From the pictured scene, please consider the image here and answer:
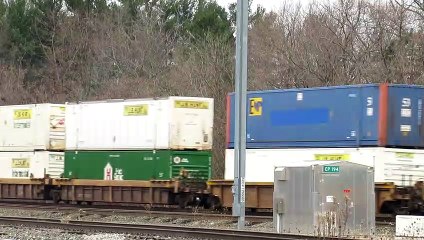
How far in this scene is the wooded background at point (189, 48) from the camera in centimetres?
3747

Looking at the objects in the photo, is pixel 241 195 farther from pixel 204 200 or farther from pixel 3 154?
pixel 3 154

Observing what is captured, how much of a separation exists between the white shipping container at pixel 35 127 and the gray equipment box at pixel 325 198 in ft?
43.8

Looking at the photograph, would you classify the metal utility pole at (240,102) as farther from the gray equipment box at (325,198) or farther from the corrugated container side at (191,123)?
the corrugated container side at (191,123)

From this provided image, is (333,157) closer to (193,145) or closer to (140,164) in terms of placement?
(193,145)

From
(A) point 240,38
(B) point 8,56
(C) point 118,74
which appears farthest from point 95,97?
(A) point 240,38

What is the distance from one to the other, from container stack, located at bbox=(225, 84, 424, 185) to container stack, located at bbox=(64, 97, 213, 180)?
3.01 m

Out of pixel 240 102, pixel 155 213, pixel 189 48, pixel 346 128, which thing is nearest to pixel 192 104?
pixel 155 213

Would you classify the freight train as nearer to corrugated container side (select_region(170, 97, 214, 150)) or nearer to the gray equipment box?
corrugated container side (select_region(170, 97, 214, 150))

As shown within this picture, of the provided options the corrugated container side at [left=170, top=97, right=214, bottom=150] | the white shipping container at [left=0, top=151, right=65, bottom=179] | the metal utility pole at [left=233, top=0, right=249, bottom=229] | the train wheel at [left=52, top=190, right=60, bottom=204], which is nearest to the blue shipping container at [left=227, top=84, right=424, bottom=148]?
the metal utility pole at [left=233, top=0, right=249, bottom=229]

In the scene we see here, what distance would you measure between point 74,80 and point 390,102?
1741 inches

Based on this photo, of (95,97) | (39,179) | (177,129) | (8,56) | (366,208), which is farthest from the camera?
(8,56)

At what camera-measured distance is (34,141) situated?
28.7m

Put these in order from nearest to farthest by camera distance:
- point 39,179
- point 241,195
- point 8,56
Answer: point 241,195 < point 39,179 < point 8,56

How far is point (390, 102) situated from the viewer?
66.0ft
